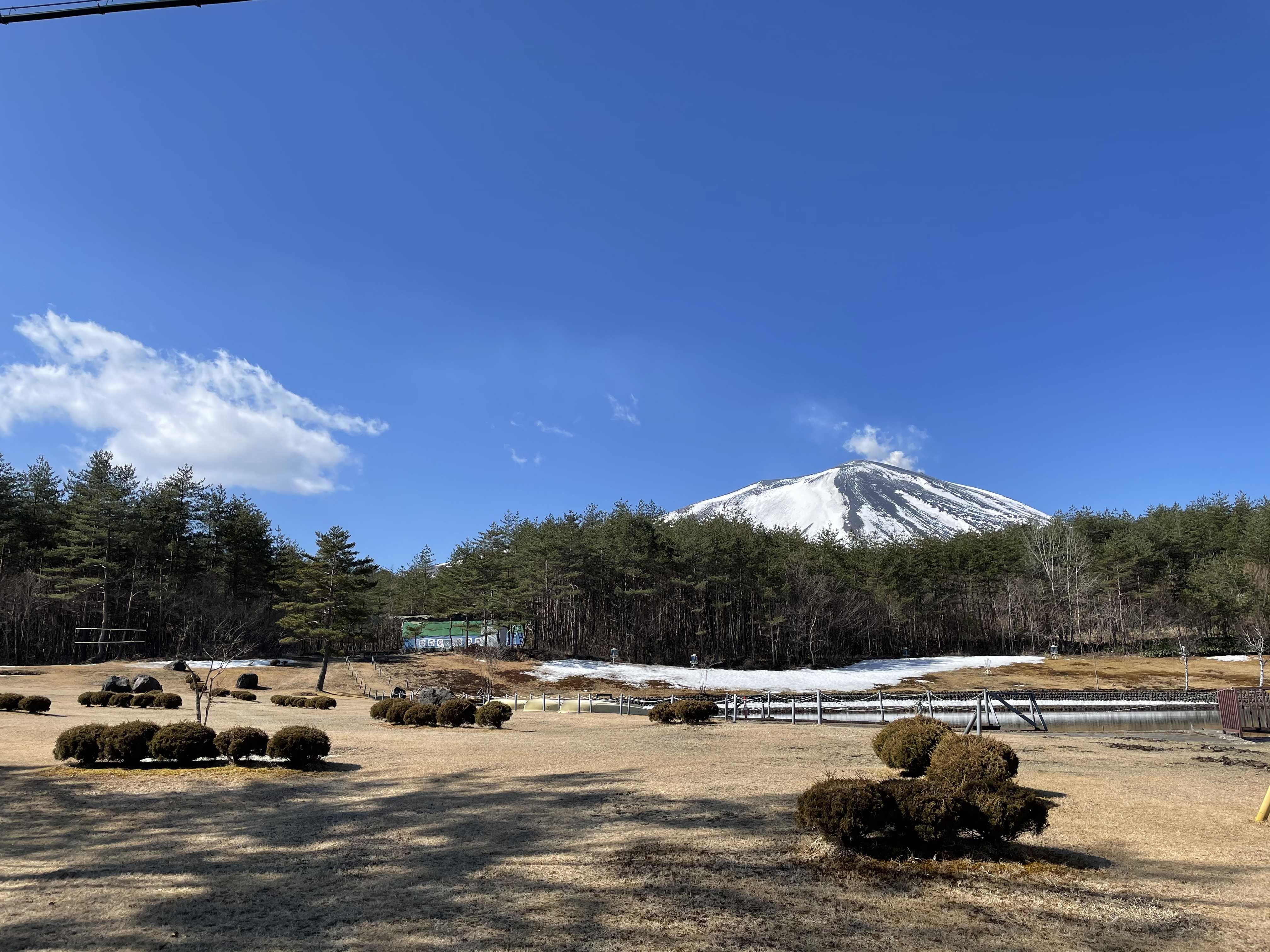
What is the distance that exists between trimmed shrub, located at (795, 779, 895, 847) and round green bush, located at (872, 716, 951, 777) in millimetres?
4000

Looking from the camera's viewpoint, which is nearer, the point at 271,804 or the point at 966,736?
the point at 966,736

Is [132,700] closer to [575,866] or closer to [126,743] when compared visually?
[126,743]

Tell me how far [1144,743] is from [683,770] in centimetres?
1501

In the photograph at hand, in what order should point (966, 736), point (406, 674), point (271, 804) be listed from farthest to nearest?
point (406, 674)
point (271, 804)
point (966, 736)

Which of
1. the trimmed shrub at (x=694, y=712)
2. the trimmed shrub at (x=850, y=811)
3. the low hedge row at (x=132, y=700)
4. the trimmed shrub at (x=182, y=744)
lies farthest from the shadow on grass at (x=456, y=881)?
the low hedge row at (x=132, y=700)

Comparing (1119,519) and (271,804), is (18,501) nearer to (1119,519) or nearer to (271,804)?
(271,804)

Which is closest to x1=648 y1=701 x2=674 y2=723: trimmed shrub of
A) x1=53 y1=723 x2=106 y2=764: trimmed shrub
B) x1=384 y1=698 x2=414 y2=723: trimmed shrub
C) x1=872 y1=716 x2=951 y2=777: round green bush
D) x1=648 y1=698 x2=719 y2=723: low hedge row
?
x1=648 y1=698 x2=719 y2=723: low hedge row

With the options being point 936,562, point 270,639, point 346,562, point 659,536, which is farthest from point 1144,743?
point 270,639

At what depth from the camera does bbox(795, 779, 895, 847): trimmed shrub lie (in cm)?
759

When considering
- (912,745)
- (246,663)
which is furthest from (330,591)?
(912,745)

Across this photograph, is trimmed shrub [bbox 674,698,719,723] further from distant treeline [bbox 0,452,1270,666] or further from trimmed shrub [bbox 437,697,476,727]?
distant treeline [bbox 0,452,1270,666]

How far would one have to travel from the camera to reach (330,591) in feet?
151

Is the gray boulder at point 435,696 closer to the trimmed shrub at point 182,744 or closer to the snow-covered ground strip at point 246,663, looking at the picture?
the trimmed shrub at point 182,744

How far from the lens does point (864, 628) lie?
237 ft
